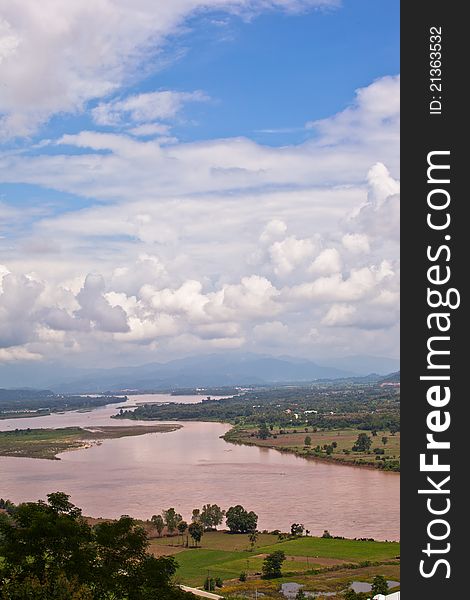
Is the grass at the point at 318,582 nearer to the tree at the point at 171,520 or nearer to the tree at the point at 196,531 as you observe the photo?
the tree at the point at 196,531

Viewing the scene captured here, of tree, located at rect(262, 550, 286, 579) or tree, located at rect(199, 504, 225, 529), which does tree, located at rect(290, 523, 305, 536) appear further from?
tree, located at rect(262, 550, 286, 579)

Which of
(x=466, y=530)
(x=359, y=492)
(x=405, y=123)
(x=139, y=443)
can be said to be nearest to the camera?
(x=466, y=530)

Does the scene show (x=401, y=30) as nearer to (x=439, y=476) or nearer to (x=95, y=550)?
(x=439, y=476)

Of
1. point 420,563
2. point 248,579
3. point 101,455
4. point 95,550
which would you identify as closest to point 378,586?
point 248,579

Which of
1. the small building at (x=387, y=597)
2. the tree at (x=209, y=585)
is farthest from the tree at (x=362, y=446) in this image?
the small building at (x=387, y=597)

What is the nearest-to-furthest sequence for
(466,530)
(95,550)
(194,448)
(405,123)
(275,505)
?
(466,530), (405,123), (95,550), (275,505), (194,448)

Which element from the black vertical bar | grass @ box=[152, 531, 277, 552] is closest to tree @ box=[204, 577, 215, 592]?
grass @ box=[152, 531, 277, 552]
